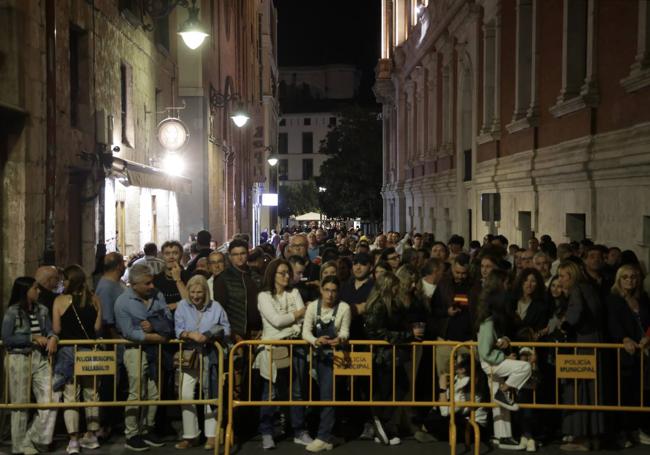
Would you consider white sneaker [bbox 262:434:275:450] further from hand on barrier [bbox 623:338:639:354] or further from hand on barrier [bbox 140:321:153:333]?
hand on barrier [bbox 623:338:639:354]

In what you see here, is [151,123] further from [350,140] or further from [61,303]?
[350,140]

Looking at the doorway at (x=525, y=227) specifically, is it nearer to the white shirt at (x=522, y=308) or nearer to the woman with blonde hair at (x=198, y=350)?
the white shirt at (x=522, y=308)

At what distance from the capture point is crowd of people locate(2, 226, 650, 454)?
8633 mm

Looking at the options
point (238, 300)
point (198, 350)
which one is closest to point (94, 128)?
point (238, 300)

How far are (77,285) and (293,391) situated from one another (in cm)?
243

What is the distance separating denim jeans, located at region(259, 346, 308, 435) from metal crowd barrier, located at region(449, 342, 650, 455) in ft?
5.04

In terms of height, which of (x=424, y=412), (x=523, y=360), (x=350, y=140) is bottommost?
(x=424, y=412)

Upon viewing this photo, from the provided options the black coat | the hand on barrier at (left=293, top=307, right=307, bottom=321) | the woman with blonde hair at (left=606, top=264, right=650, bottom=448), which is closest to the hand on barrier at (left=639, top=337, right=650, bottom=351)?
the woman with blonde hair at (left=606, top=264, right=650, bottom=448)

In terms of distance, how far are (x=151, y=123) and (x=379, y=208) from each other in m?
37.0

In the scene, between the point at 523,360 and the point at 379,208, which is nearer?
the point at 523,360

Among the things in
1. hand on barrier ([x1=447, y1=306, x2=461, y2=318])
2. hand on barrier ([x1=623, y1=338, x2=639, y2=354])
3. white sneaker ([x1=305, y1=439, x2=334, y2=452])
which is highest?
hand on barrier ([x1=447, y1=306, x2=461, y2=318])

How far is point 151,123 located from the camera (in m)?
20.8

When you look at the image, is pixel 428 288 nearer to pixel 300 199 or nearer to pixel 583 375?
pixel 583 375

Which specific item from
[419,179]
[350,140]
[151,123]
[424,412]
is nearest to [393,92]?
[350,140]
